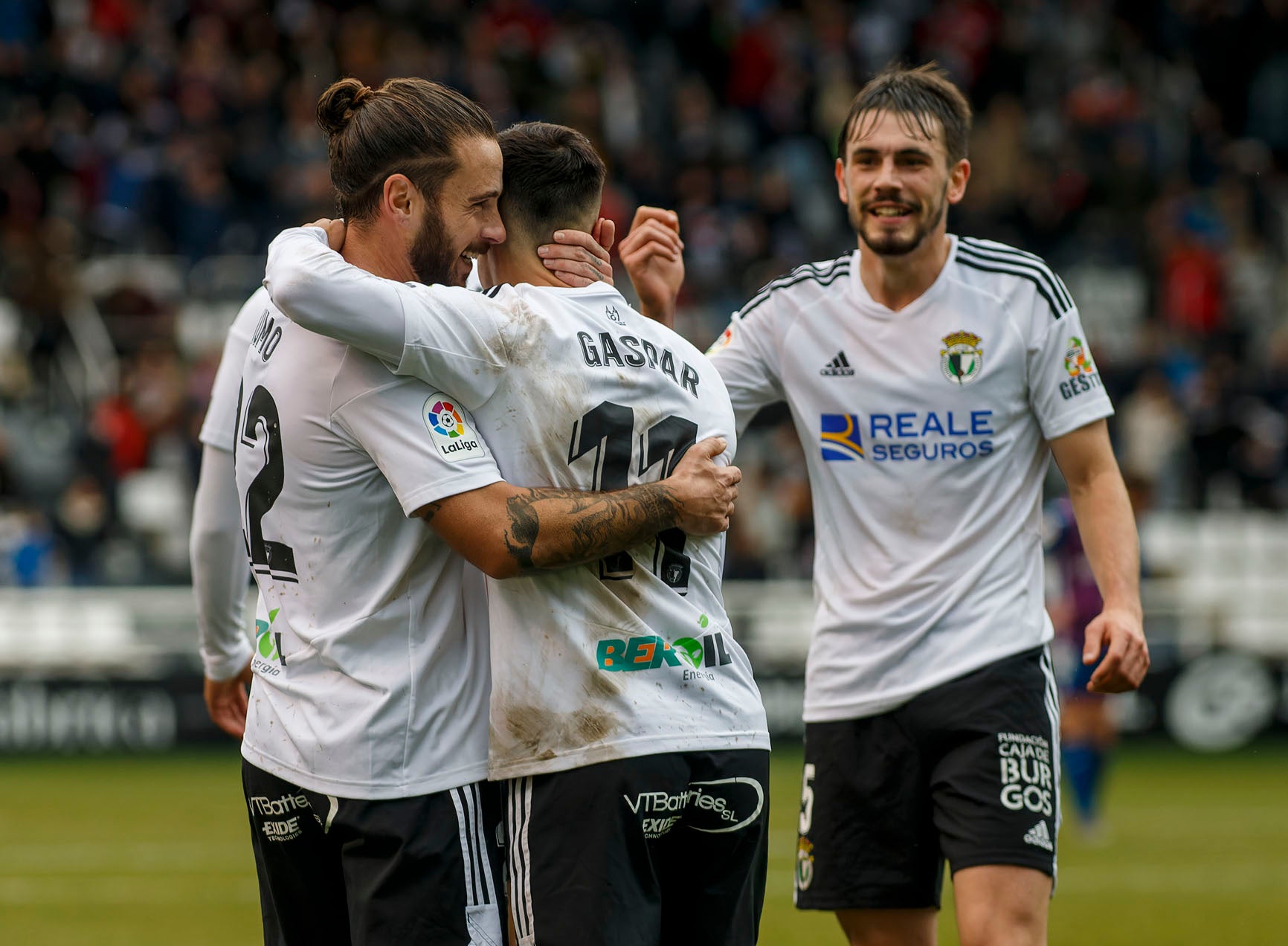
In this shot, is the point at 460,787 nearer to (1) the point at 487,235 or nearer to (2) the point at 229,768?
(1) the point at 487,235

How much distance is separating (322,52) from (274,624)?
16.4 m

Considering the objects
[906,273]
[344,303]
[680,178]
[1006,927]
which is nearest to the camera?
[344,303]

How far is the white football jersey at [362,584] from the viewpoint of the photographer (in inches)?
140

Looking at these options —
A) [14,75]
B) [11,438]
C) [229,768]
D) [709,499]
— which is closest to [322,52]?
[14,75]

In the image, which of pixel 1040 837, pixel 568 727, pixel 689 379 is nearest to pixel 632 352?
pixel 689 379

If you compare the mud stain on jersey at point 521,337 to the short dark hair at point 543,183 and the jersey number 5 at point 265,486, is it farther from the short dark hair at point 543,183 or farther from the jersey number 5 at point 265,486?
the jersey number 5 at point 265,486

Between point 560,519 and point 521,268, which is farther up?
point 521,268

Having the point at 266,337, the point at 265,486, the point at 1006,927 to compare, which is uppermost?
the point at 266,337

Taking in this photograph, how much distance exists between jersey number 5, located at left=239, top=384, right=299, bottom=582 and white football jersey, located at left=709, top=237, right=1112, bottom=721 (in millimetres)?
1787

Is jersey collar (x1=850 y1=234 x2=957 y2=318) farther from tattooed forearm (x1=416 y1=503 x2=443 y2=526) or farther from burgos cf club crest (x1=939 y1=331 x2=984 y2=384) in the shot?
tattooed forearm (x1=416 y1=503 x2=443 y2=526)

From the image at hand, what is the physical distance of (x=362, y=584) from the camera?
3639 mm

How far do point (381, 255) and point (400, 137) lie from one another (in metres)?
0.26

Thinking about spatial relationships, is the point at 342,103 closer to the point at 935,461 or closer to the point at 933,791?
the point at 935,461

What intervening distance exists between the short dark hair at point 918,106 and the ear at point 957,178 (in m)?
0.02
